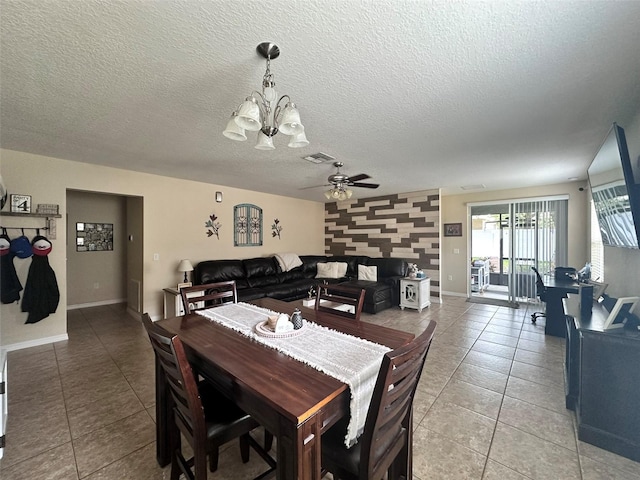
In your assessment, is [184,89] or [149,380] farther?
[149,380]

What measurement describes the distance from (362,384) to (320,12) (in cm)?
172

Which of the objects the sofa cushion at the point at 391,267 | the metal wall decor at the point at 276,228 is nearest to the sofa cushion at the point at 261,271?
the metal wall decor at the point at 276,228

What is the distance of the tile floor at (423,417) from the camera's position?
5.14ft

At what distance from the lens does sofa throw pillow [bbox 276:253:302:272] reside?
5.71 meters

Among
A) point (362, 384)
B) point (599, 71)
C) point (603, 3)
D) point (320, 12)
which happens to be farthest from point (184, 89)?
point (599, 71)

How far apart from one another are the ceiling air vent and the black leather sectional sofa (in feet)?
7.90

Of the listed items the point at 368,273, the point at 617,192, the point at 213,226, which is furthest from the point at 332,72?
the point at 368,273

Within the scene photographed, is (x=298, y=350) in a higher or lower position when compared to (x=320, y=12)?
lower

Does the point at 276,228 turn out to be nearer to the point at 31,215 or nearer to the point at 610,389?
the point at 31,215

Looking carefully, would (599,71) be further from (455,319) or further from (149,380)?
Answer: (149,380)

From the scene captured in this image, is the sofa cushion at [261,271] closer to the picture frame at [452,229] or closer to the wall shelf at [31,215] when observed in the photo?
the wall shelf at [31,215]

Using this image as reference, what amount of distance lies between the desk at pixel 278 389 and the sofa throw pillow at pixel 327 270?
167 inches

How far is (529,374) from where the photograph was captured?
103 inches

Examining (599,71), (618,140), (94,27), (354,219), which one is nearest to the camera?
(94,27)
